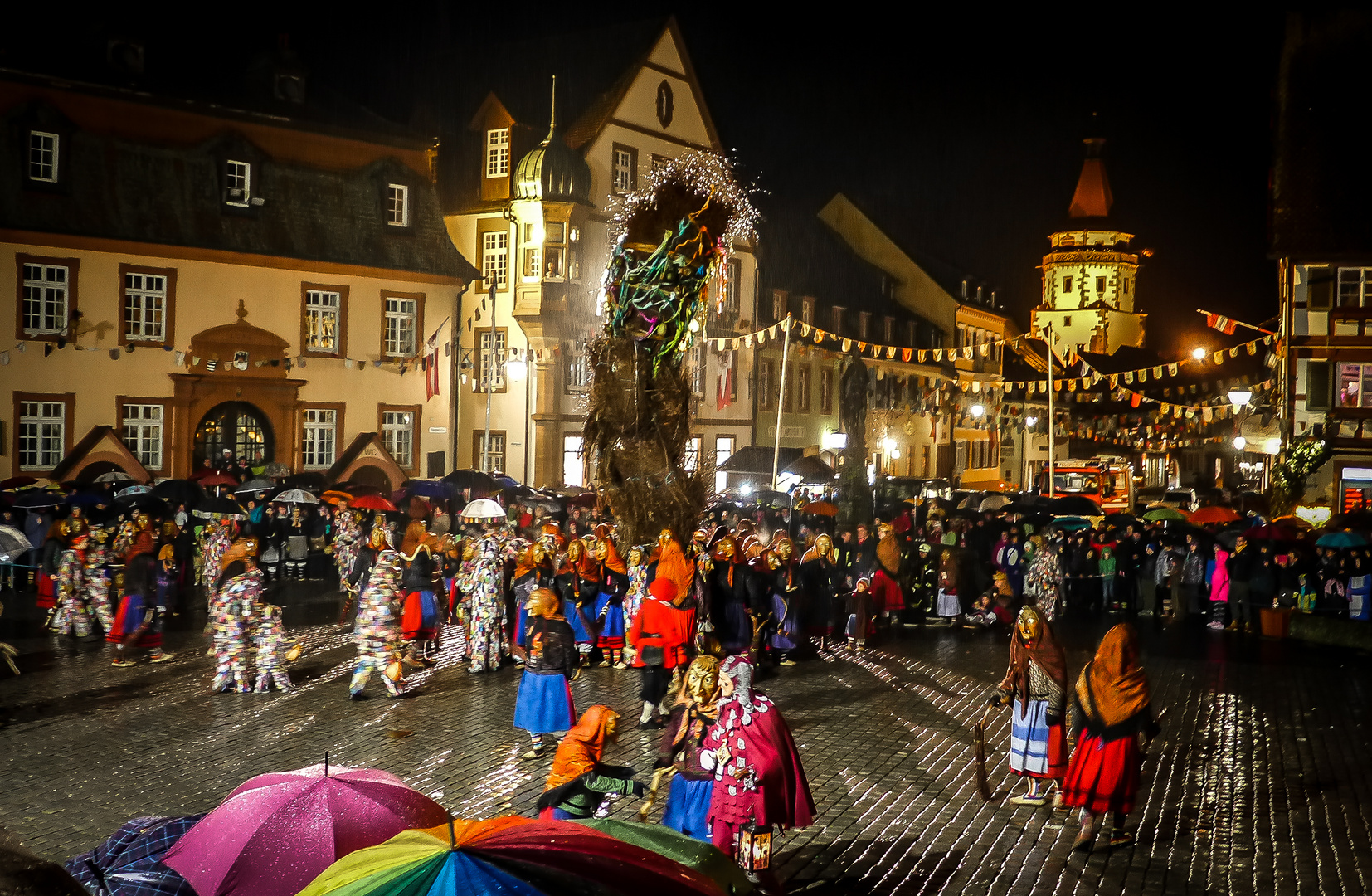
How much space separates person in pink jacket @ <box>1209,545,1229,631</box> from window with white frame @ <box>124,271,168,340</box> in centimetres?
2405

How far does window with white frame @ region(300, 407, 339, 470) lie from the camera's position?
33656 mm

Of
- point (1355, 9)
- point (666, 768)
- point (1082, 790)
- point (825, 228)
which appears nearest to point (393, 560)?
point (666, 768)

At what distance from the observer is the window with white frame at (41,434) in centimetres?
2911

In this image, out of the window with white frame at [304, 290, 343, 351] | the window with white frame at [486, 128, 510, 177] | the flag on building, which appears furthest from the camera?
the window with white frame at [486, 128, 510, 177]

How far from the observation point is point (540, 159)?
38.0 metres

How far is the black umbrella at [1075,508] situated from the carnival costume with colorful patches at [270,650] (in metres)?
16.3

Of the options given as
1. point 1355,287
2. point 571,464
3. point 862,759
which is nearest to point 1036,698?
point 862,759

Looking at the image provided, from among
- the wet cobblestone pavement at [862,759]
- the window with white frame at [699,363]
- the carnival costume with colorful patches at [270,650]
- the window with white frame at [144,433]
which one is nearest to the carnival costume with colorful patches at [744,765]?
the wet cobblestone pavement at [862,759]

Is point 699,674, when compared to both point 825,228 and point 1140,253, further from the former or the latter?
point 1140,253

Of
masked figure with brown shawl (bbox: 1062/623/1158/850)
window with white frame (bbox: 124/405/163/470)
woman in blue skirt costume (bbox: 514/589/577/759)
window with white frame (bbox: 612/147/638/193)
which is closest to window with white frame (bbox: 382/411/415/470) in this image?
window with white frame (bbox: 124/405/163/470)

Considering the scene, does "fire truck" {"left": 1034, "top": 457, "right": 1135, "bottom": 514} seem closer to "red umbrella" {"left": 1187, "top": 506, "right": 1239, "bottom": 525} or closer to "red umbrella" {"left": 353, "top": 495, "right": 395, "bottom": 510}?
"red umbrella" {"left": 1187, "top": 506, "right": 1239, "bottom": 525}

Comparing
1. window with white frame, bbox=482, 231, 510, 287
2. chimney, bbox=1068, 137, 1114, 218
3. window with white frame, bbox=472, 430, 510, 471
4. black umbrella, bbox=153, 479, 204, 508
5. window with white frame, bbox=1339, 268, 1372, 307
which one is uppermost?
chimney, bbox=1068, 137, 1114, 218

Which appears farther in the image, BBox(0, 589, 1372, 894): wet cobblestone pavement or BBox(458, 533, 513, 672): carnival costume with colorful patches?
BBox(458, 533, 513, 672): carnival costume with colorful patches

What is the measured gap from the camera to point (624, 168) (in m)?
41.2
